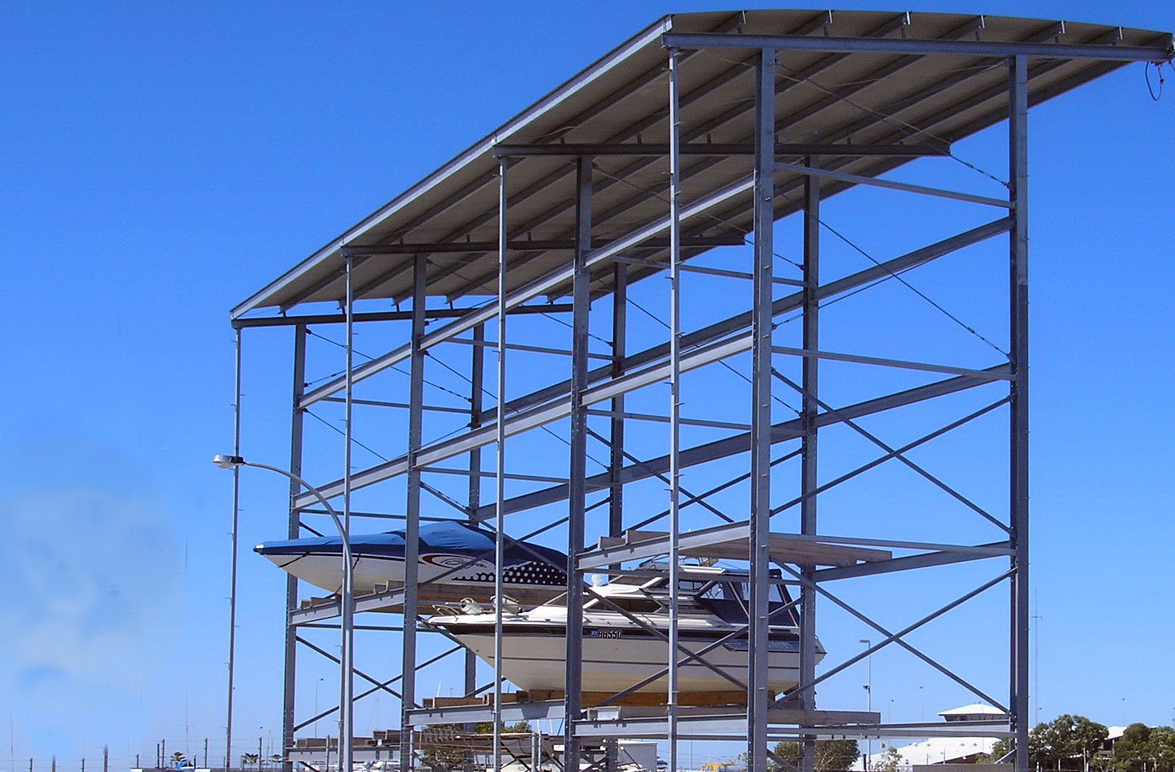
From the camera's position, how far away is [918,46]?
2656cm

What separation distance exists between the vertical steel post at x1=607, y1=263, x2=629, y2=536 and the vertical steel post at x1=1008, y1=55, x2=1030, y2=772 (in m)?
12.1

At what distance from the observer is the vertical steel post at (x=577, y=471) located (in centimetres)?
3020

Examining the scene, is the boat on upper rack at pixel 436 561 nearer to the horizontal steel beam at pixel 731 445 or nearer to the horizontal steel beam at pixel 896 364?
the horizontal steel beam at pixel 731 445

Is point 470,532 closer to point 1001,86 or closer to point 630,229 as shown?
point 630,229

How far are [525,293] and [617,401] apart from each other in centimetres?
522

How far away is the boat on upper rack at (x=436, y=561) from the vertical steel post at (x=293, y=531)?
1.16 metres

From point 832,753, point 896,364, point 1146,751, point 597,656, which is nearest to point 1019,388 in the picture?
point 896,364

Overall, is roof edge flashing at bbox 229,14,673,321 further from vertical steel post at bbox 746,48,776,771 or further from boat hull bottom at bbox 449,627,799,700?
boat hull bottom at bbox 449,627,799,700

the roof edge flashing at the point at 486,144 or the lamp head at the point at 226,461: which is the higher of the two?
the roof edge flashing at the point at 486,144

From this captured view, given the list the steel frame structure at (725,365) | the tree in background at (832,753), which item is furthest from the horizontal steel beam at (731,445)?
the tree in background at (832,753)

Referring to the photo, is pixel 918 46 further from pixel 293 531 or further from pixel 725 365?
pixel 293 531

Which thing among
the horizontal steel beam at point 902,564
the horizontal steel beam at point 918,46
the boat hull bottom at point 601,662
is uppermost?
the horizontal steel beam at point 918,46

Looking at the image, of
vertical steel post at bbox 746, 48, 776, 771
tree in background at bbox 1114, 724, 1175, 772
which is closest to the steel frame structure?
vertical steel post at bbox 746, 48, 776, 771

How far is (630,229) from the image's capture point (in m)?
37.8
